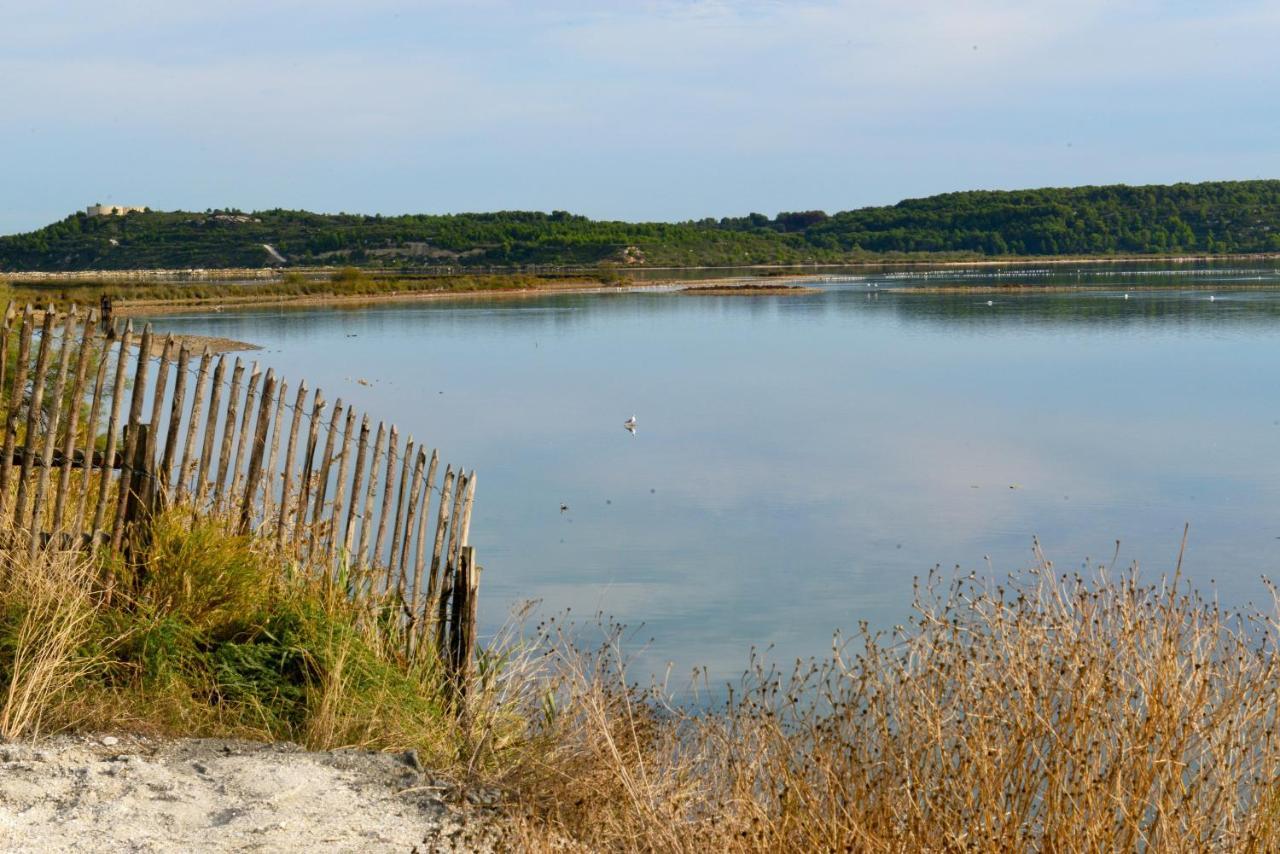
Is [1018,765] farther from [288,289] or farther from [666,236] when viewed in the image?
[666,236]

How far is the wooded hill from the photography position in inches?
5733

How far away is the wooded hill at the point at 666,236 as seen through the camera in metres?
146

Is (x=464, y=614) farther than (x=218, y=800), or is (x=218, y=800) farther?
(x=464, y=614)

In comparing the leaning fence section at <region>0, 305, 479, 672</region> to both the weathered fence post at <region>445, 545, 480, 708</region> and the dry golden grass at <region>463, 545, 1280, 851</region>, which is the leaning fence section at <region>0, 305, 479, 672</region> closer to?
the weathered fence post at <region>445, 545, 480, 708</region>

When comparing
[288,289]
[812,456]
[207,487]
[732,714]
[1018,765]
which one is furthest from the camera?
[288,289]

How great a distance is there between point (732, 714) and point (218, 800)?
2.25m

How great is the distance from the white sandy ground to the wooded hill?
12944 centimetres

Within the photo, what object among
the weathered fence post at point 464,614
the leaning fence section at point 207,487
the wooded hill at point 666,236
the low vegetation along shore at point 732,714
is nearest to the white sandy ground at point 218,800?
the low vegetation along shore at point 732,714

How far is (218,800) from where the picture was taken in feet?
18.4

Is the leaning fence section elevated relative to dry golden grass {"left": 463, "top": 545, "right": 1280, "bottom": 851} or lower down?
elevated

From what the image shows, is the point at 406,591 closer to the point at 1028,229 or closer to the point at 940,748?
the point at 940,748

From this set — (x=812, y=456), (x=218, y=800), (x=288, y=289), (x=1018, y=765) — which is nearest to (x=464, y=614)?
(x=218, y=800)

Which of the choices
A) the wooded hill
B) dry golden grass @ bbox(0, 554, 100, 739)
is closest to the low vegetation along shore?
dry golden grass @ bbox(0, 554, 100, 739)

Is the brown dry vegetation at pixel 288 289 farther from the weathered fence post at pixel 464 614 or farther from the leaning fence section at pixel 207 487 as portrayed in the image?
the weathered fence post at pixel 464 614
